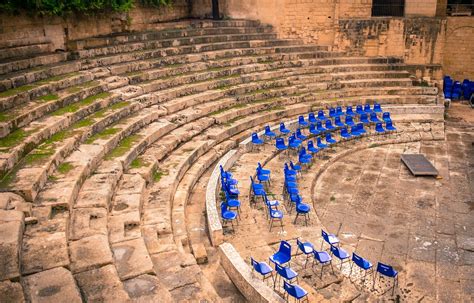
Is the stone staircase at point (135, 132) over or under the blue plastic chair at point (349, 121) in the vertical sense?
over

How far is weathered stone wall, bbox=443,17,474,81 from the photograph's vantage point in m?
20.7

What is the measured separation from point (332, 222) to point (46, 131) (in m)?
6.78

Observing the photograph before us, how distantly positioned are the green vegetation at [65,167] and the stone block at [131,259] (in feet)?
7.54

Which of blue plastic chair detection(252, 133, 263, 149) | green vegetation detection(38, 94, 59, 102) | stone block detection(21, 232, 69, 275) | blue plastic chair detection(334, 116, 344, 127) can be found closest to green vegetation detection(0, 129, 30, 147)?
green vegetation detection(38, 94, 59, 102)

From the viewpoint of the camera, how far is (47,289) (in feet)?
16.6

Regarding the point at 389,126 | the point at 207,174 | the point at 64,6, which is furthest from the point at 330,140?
the point at 64,6

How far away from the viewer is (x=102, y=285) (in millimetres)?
5363

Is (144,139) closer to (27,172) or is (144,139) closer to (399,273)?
(27,172)

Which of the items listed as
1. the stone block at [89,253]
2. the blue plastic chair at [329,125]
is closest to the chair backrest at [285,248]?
the stone block at [89,253]

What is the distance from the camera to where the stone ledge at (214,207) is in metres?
7.98

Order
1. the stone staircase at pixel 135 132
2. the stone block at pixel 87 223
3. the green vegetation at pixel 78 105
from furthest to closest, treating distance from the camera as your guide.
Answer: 1. the green vegetation at pixel 78 105
2. the stone block at pixel 87 223
3. the stone staircase at pixel 135 132

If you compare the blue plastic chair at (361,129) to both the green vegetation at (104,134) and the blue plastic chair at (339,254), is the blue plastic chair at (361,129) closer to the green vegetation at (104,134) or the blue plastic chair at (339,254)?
the blue plastic chair at (339,254)

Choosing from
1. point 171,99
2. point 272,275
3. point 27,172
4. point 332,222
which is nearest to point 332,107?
point 171,99

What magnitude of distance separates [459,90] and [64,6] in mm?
17781
